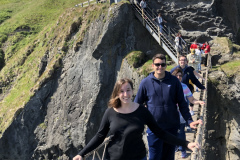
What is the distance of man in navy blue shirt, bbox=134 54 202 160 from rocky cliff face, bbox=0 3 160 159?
1198 cm

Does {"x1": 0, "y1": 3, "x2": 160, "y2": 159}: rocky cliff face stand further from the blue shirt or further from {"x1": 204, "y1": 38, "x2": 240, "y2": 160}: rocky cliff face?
the blue shirt

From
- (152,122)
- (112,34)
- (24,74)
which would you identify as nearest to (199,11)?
(112,34)

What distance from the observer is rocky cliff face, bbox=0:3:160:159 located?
16891 mm

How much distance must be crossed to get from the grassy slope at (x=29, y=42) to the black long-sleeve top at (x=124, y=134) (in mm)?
14835

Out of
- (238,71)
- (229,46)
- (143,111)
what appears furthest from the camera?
(229,46)

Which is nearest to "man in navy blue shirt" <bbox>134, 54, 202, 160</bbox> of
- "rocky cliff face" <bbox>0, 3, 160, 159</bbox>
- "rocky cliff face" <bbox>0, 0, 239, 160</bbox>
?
"rocky cliff face" <bbox>0, 0, 239, 160</bbox>

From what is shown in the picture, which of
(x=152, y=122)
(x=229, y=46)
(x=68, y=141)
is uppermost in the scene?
(x=152, y=122)

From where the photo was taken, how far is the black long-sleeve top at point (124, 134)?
3420 mm

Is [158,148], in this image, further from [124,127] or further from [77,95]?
[77,95]

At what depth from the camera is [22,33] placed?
26.4 metres

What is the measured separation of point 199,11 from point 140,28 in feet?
12.1

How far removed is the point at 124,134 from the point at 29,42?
23.1m

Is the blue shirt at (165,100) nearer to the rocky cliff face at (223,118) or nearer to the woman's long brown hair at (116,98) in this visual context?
the woman's long brown hair at (116,98)

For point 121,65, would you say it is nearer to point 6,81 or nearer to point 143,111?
point 6,81
